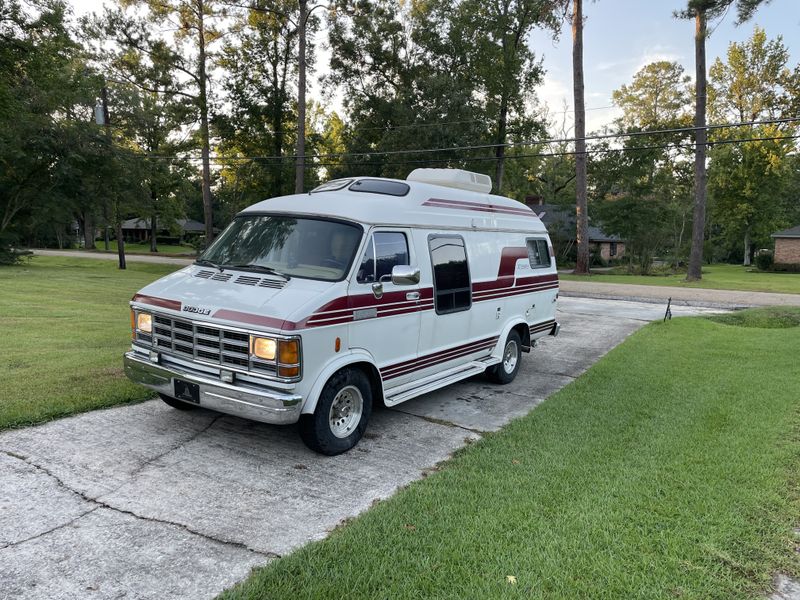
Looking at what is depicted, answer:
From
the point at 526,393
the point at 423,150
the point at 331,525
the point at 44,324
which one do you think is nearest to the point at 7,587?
the point at 331,525

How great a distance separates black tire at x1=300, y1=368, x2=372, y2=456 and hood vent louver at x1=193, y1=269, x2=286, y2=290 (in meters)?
0.95

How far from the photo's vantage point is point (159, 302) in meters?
4.87

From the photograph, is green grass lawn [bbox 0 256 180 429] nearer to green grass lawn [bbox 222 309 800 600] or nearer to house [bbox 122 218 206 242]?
green grass lawn [bbox 222 309 800 600]

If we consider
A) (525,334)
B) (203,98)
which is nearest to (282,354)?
(525,334)

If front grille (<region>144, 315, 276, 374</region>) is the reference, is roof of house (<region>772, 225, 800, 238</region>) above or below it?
above

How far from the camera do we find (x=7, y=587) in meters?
2.84

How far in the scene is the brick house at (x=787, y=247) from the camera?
42.1 m

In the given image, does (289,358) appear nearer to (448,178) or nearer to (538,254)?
(448,178)

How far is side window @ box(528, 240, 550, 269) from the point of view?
8320 millimetres

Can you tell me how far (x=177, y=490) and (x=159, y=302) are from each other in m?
1.75

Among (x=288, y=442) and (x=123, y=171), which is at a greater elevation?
(x=123, y=171)

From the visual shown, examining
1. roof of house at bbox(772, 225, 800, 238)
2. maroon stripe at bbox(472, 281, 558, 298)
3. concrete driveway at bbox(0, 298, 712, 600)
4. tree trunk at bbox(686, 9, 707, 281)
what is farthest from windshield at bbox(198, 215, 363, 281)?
roof of house at bbox(772, 225, 800, 238)

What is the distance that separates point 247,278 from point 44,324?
6851mm

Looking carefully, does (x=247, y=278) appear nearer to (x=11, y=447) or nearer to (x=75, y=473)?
(x=75, y=473)
